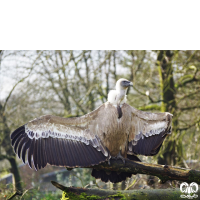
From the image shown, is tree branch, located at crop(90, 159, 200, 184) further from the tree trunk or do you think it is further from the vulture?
the tree trunk

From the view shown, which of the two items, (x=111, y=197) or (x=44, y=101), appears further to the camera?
(x=44, y=101)

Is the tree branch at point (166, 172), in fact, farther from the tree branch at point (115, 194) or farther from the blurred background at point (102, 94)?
the blurred background at point (102, 94)

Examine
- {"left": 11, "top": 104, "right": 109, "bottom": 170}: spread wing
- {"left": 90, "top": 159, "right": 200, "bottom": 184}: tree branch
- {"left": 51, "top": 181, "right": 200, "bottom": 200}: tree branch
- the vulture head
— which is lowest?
Answer: {"left": 51, "top": 181, "right": 200, "bottom": 200}: tree branch

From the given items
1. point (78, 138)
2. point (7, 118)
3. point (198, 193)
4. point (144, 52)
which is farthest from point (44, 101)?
point (198, 193)

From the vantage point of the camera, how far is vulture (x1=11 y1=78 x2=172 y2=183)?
10.3ft

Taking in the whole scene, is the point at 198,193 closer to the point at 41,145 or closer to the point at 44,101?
the point at 41,145

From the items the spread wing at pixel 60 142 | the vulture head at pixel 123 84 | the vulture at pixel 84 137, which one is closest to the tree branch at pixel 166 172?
the vulture at pixel 84 137

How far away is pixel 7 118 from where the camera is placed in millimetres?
6566

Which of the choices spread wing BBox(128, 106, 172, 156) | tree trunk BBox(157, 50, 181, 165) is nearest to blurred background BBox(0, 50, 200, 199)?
tree trunk BBox(157, 50, 181, 165)

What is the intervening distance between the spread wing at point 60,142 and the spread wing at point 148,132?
54cm

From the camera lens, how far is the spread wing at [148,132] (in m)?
3.57

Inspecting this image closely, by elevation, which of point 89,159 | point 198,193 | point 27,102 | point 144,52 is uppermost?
point 144,52

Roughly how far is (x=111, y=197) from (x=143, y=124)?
111 centimetres

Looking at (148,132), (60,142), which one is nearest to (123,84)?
(148,132)
